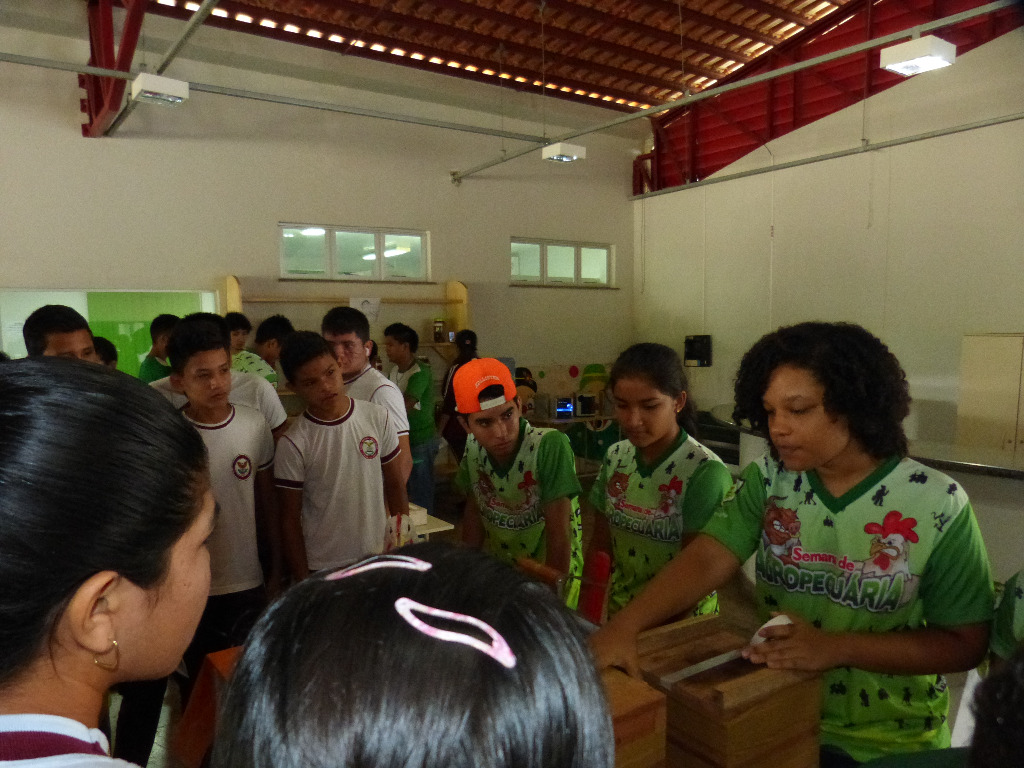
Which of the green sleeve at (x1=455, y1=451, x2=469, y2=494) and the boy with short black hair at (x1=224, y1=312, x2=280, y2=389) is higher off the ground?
the boy with short black hair at (x1=224, y1=312, x2=280, y2=389)

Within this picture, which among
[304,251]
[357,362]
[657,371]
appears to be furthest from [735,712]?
[304,251]

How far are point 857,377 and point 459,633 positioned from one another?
1.05m

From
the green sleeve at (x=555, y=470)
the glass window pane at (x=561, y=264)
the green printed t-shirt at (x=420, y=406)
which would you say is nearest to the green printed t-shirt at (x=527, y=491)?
the green sleeve at (x=555, y=470)

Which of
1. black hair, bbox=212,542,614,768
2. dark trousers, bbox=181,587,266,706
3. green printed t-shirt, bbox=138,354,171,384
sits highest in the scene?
black hair, bbox=212,542,614,768

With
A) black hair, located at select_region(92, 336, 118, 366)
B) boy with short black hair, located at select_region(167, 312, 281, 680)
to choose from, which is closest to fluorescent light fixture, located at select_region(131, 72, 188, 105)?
black hair, located at select_region(92, 336, 118, 366)

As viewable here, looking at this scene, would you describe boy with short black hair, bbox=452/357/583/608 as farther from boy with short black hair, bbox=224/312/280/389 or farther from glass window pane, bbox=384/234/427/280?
glass window pane, bbox=384/234/427/280

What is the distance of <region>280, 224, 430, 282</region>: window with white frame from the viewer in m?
6.27

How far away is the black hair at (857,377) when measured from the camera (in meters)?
1.20

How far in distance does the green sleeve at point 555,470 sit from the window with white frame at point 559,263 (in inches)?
226

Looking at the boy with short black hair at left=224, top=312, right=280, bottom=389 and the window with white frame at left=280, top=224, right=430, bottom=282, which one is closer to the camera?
the boy with short black hair at left=224, top=312, right=280, bottom=389

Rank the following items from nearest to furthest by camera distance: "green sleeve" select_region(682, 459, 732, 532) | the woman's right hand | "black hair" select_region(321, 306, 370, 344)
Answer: the woman's right hand → "green sleeve" select_region(682, 459, 732, 532) → "black hair" select_region(321, 306, 370, 344)

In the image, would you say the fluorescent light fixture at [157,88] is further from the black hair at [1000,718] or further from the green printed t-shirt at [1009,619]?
the black hair at [1000,718]

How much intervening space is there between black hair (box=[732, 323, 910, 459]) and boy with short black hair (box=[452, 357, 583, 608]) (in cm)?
68

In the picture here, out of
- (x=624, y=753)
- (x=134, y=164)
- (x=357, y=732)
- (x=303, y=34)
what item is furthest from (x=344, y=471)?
(x=303, y=34)
